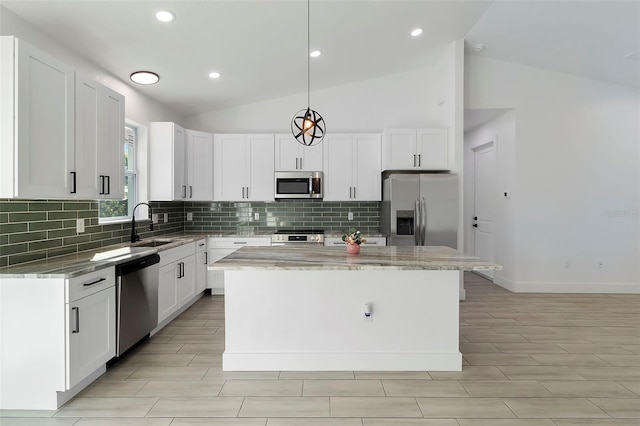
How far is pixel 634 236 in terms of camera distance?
5.06 m

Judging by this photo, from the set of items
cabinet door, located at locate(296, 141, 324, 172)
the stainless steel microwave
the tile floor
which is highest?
cabinet door, located at locate(296, 141, 324, 172)

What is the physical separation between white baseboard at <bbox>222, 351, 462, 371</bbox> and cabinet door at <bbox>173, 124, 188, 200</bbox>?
257 centimetres

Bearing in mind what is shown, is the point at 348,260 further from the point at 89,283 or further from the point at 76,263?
the point at 76,263

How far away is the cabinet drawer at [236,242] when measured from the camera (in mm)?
4871

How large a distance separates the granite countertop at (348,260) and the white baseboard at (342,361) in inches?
29.8

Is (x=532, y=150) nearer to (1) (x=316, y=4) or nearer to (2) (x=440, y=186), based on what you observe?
(2) (x=440, y=186)

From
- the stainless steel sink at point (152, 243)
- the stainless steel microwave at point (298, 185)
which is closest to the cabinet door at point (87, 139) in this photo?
the stainless steel sink at point (152, 243)

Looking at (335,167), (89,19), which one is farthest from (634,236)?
(89,19)

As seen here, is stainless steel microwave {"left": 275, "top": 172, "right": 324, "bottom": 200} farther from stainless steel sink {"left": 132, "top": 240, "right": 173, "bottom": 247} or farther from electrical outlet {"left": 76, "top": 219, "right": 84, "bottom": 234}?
electrical outlet {"left": 76, "top": 219, "right": 84, "bottom": 234}

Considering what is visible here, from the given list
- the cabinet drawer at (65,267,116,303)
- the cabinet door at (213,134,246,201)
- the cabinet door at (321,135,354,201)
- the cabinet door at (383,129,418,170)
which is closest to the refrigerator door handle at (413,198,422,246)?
the cabinet door at (383,129,418,170)

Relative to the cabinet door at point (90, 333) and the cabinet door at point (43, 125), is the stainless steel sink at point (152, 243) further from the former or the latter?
the cabinet door at point (43, 125)

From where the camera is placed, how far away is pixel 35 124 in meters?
2.26

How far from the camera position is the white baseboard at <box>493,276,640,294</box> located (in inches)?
200

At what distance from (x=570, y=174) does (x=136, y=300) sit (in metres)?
5.81
